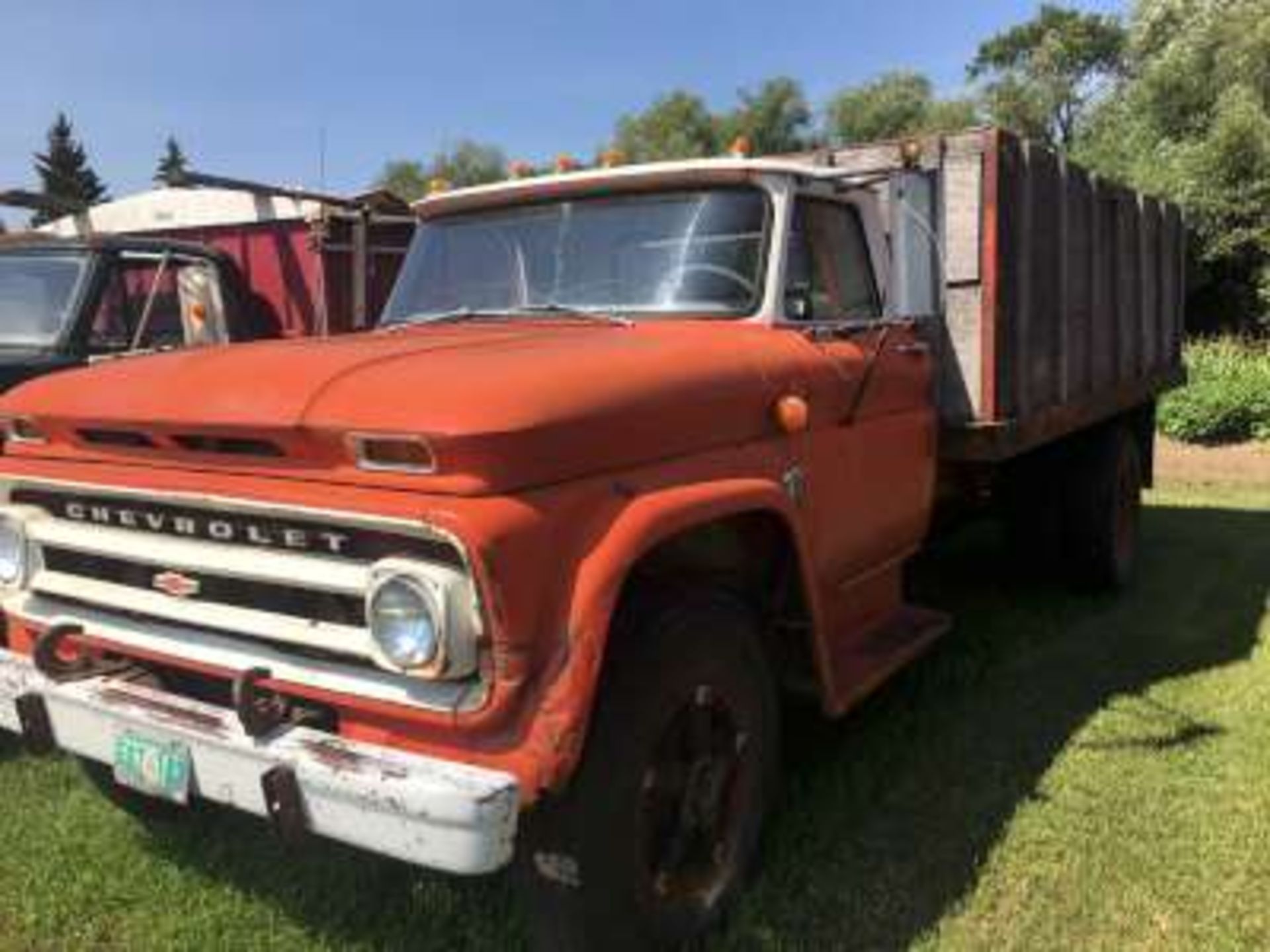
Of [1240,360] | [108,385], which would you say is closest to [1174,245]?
[108,385]

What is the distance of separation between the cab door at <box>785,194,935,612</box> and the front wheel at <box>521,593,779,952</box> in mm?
714

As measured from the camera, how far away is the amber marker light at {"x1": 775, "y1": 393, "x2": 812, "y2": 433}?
13.3 ft

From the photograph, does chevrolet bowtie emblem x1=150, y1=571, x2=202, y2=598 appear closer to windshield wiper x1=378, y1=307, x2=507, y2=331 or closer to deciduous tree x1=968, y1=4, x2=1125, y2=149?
windshield wiper x1=378, y1=307, x2=507, y2=331

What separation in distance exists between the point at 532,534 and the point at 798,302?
1.81 metres

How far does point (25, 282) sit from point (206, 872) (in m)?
3.70

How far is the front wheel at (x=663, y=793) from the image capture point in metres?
3.23

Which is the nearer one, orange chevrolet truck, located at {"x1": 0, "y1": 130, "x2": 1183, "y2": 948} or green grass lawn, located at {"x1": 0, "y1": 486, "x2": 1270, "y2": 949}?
orange chevrolet truck, located at {"x1": 0, "y1": 130, "x2": 1183, "y2": 948}

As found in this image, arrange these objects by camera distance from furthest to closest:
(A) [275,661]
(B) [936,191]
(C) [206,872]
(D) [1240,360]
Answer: (D) [1240,360], (B) [936,191], (C) [206,872], (A) [275,661]

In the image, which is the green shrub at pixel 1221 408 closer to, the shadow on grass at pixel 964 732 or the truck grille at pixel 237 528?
the shadow on grass at pixel 964 732

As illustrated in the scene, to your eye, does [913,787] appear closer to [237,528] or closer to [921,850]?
[921,850]

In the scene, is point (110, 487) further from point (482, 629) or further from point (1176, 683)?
point (1176, 683)

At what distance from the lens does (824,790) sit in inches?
187

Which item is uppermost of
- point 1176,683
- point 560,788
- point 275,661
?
point 275,661

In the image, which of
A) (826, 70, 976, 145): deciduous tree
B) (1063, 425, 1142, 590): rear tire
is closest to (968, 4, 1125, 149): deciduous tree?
(826, 70, 976, 145): deciduous tree
